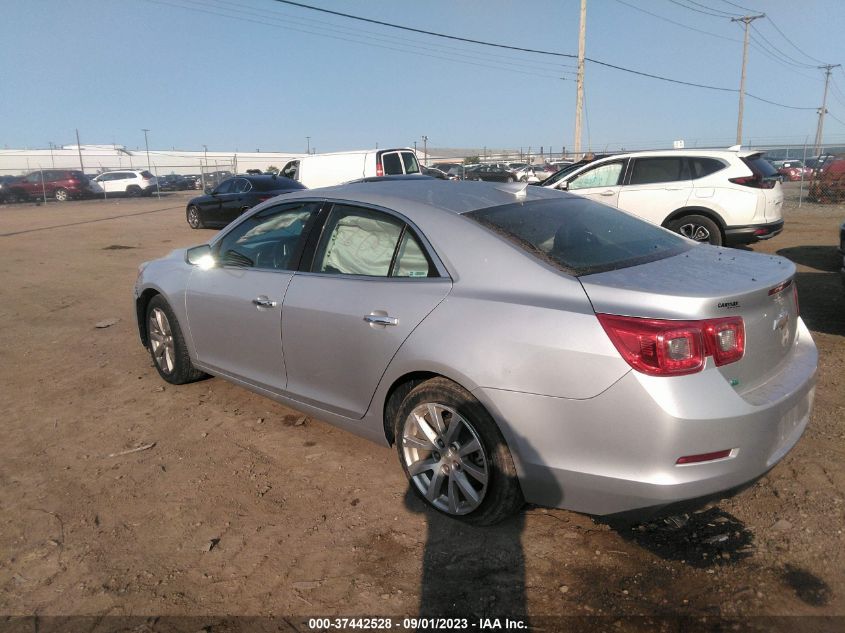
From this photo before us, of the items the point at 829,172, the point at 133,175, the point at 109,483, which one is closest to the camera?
the point at 109,483

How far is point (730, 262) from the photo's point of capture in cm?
304

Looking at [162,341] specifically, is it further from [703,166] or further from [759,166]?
[759,166]

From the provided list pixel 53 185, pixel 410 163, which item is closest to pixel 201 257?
pixel 410 163

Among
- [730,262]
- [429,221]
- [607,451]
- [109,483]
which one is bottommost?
[109,483]

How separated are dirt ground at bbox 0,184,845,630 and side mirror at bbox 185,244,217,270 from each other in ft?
3.33

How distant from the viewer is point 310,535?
9.88ft

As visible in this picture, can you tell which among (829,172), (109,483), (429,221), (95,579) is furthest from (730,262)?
(829,172)

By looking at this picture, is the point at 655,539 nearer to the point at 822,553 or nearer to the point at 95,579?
the point at 822,553

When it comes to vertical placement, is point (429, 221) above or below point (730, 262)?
above

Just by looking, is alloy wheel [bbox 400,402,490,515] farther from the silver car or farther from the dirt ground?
the dirt ground

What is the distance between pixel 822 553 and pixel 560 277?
5.29 feet

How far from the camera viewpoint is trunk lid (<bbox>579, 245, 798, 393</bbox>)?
7.95 feet

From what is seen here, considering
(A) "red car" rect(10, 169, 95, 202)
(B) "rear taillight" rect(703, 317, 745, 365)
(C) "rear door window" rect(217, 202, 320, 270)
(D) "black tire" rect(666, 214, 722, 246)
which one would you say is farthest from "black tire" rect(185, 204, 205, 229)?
(A) "red car" rect(10, 169, 95, 202)

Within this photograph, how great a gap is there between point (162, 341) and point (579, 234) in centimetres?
334
